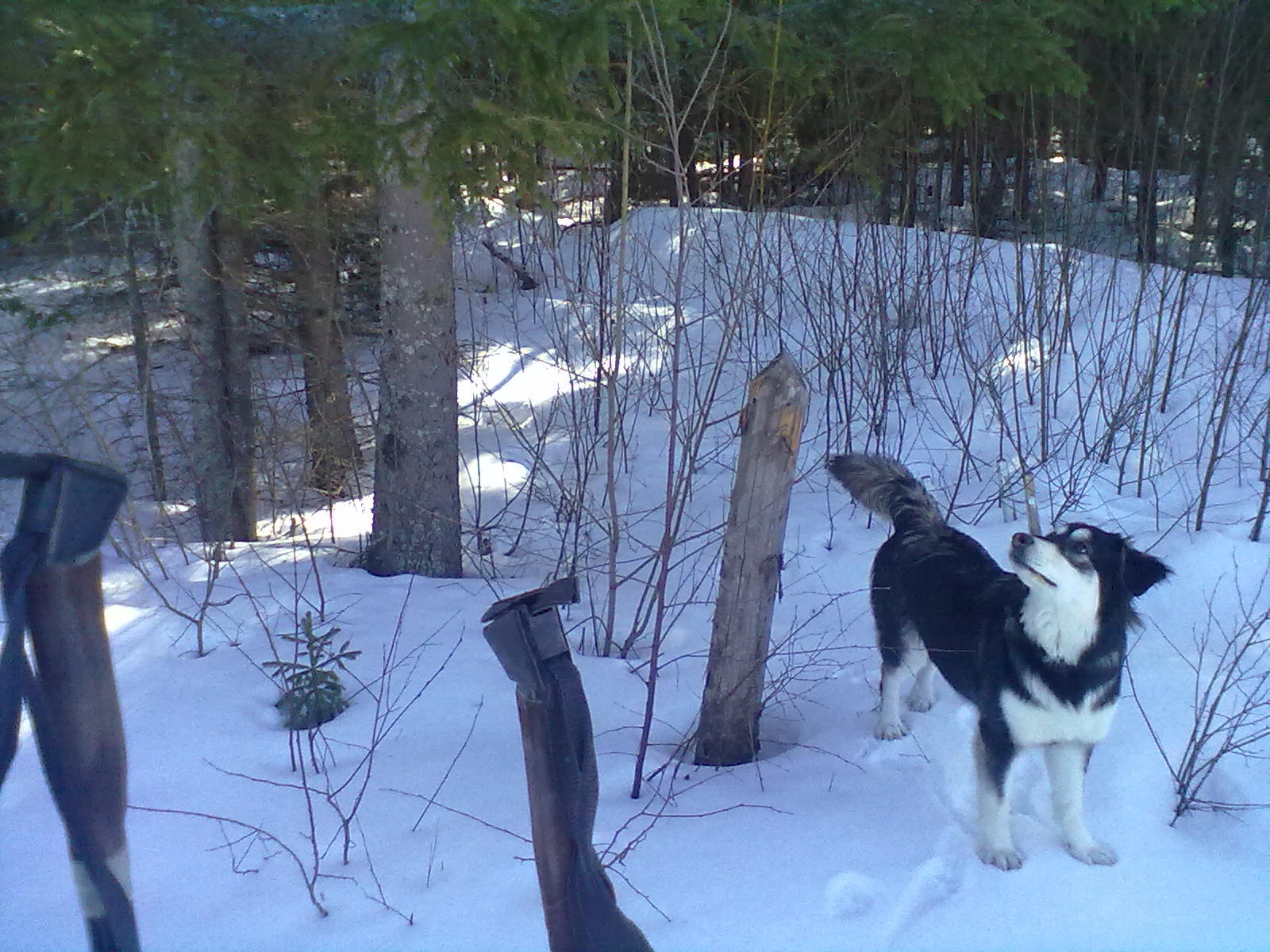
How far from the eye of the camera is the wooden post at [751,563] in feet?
11.6

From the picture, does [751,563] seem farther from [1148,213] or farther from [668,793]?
[1148,213]

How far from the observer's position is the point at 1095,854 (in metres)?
3.26

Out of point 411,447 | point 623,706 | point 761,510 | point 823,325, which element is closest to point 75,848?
point 761,510

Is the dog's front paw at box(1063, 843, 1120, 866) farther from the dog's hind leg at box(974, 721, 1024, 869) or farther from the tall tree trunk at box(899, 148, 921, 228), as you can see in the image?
the tall tree trunk at box(899, 148, 921, 228)

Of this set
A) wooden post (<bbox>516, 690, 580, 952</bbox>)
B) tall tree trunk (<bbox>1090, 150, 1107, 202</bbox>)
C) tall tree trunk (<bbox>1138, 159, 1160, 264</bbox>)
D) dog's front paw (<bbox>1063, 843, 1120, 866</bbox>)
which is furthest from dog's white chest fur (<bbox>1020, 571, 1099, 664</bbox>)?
tall tree trunk (<bbox>1090, 150, 1107, 202</bbox>)

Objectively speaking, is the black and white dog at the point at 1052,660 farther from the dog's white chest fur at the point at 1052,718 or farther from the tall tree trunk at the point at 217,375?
the tall tree trunk at the point at 217,375

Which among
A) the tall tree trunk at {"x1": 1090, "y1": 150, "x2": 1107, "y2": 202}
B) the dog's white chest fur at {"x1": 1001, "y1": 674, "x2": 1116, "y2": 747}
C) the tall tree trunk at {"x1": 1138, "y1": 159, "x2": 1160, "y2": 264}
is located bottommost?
the dog's white chest fur at {"x1": 1001, "y1": 674, "x2": 1116, "y2": 747}

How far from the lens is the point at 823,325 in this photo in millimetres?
7262

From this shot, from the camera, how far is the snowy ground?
3014mm

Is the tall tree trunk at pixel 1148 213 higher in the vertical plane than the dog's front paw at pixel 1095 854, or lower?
higher

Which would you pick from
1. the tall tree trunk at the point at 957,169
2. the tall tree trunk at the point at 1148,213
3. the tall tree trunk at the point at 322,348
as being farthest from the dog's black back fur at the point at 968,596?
the tall tree trunk at the point at 957,169

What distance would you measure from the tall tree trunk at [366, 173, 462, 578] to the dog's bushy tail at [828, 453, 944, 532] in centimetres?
253

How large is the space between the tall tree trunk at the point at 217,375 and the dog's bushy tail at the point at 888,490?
5.32 meters

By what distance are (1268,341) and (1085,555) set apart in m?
5.29
